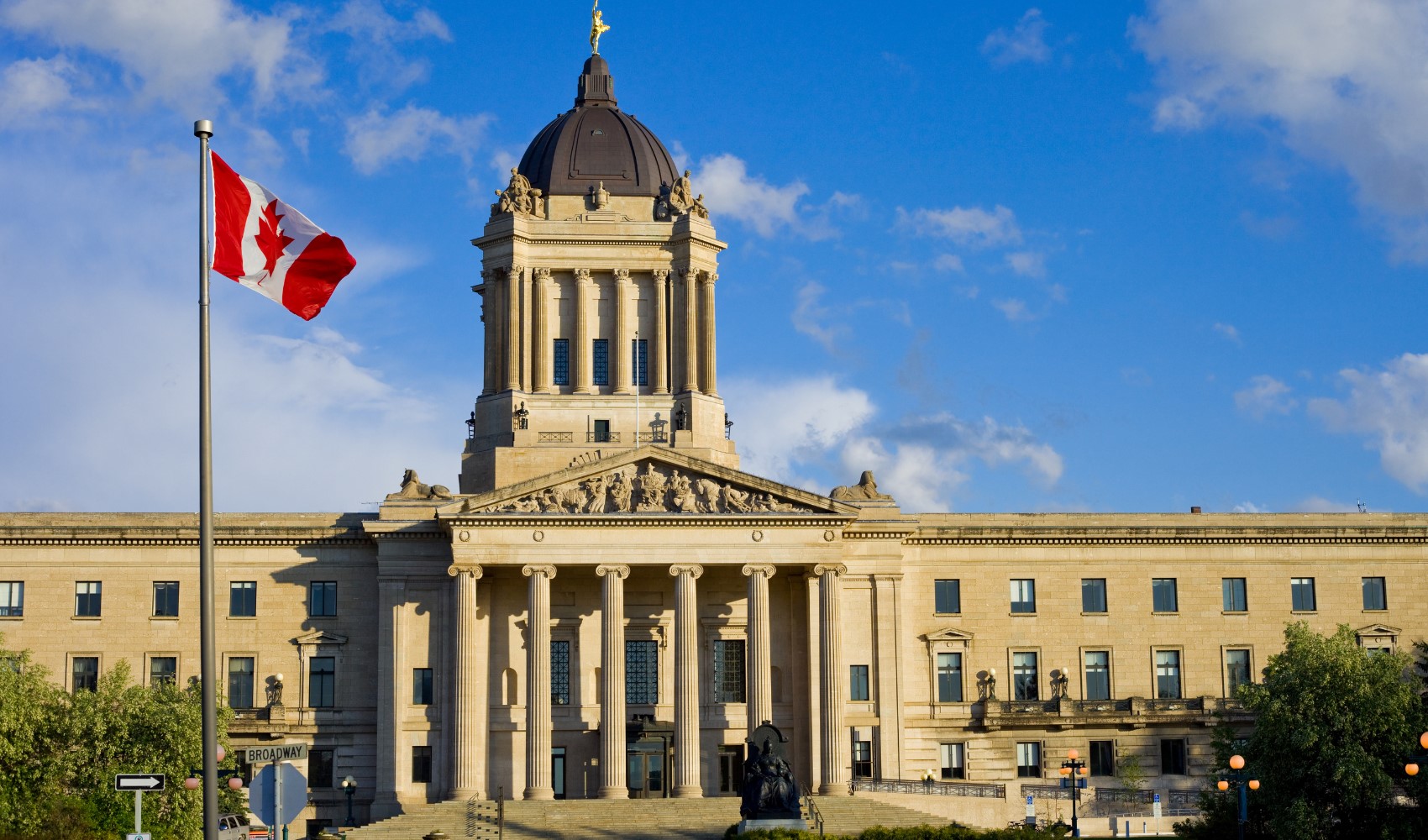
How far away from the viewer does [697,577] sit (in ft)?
277

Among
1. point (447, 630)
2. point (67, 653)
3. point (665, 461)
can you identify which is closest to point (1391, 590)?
point (665, 461)

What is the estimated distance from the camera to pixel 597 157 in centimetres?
9812

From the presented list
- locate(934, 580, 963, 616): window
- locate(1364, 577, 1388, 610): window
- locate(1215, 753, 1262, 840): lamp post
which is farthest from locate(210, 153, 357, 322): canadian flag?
locate(1364, 577, 1388, 610): window

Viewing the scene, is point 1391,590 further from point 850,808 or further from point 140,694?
point 140,694

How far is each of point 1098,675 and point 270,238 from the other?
60.7m

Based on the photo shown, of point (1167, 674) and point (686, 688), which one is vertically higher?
point (1167, 674)

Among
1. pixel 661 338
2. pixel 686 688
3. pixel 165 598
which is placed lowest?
pixel 686 688

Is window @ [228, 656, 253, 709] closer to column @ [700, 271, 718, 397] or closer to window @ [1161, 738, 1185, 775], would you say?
column @ [700, 271, 718, 397]

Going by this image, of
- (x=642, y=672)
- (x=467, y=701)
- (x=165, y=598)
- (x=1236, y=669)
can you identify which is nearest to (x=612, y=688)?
(x=642, y=672)

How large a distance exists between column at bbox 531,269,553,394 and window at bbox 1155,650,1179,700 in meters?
30.8

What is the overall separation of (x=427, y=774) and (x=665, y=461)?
54.5 feet

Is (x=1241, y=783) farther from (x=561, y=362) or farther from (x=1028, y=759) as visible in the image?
(x=561, y=362)

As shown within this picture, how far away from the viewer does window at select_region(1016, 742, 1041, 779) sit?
290 ft

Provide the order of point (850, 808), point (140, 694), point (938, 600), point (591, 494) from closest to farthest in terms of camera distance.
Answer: point (140, 694) → point (850, 808) → point (591, 494) → point (938, 600)
